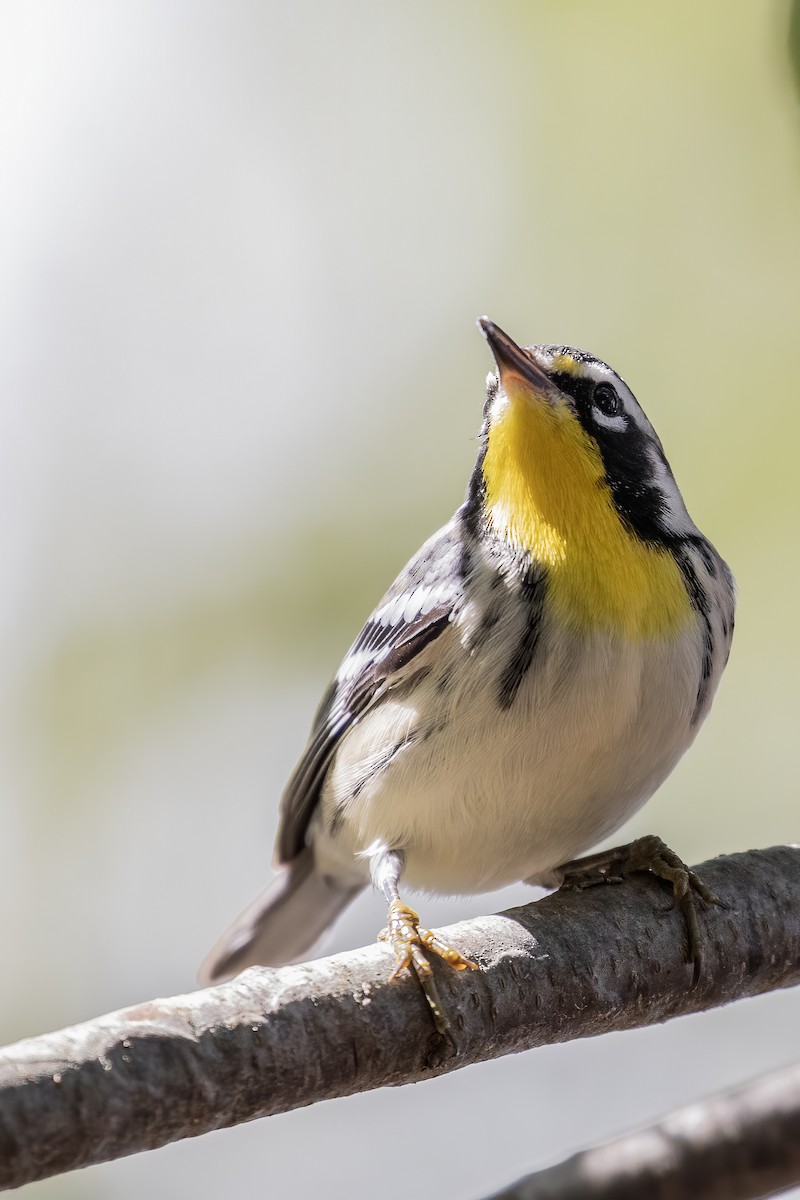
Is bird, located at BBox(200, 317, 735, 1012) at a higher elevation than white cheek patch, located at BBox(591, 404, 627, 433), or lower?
lower

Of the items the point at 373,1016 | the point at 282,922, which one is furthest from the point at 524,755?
the point at 282,922

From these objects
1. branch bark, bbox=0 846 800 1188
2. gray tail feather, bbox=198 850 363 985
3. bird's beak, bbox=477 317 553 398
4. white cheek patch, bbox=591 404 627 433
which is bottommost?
branch bark, bbox=0 846 800 1188

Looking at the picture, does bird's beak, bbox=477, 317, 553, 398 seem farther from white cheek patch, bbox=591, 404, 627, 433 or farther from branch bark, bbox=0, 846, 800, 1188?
branch bark, bbox=0, 846, 800, 1188

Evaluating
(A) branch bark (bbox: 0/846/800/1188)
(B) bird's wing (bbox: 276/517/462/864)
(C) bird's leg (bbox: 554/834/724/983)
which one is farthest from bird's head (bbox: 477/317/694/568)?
(A) branch bark (bbox: 0/846/800/1188)

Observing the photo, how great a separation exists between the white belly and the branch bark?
288 millimetres

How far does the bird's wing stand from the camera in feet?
9.94

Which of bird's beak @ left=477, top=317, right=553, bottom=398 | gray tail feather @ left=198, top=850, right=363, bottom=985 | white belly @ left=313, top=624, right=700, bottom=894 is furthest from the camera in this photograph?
gray tail feather @ left=198, top=850, right=363, bottom=985

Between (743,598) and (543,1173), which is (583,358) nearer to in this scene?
(743,598)

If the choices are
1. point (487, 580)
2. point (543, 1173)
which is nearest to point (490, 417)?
point (487, 580)

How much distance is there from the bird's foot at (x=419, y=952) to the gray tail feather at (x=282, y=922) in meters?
1.39

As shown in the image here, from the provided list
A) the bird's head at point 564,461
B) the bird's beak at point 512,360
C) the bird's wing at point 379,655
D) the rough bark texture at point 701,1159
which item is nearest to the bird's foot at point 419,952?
the rough bark texture at point 701,1159

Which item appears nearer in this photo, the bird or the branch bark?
the branch bark

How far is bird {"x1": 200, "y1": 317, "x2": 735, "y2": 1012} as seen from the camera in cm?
275

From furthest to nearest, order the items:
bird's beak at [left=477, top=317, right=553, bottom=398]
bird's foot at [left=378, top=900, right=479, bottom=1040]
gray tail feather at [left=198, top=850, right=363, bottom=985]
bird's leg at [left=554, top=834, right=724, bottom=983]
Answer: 1. gray tail feather at [left=198, top=850, right=363, bottom=985]
2. bird's beak at [left=477, top=317, right=553, bottom=398]
3. bird's leg at [left=554, top=834, right=724, bottom=983]
4. bird's foot at [left=378, top=900, right=479, bottom=1040]
